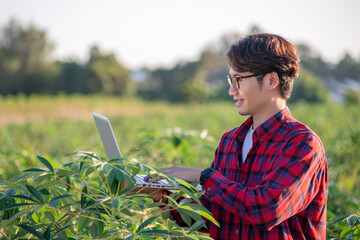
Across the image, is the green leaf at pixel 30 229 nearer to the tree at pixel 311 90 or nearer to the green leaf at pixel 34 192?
the green leaf at pixel 34 192

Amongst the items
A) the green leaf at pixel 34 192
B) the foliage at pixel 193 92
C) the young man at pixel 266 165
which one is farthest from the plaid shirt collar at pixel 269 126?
the foliage at pixel 193 92

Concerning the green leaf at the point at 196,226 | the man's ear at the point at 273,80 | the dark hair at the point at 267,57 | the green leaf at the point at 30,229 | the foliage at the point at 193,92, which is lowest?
the foliage at the point at 193,92

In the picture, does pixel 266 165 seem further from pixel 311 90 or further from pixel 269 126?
pixel 311 90

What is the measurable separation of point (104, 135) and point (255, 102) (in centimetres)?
48

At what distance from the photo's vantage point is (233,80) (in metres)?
1.38

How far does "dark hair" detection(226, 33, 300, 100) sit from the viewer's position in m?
1.32

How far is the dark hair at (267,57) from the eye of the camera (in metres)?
1.32

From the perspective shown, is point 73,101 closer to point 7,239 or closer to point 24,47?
point 24,47

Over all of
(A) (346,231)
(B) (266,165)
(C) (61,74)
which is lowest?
(C) (61,74)

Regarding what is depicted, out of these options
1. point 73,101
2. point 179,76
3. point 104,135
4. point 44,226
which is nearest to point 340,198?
point 104,135

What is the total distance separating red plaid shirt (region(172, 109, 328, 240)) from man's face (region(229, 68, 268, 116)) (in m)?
0.06

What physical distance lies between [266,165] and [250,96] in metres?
0.22

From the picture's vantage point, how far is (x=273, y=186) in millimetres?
1151

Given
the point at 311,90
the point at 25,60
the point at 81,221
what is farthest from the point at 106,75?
the point at 81,221
